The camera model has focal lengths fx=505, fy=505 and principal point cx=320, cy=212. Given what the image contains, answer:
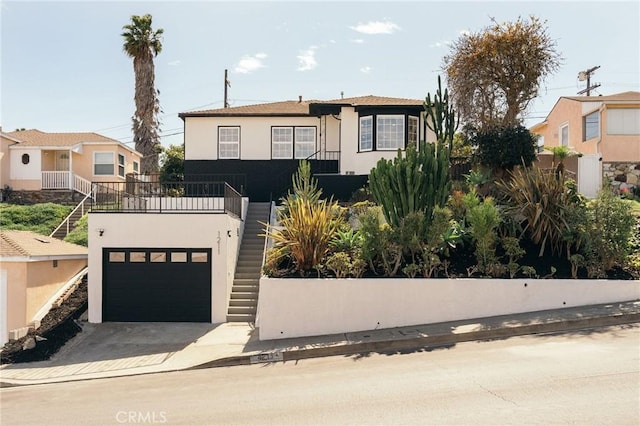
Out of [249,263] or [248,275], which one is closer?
[248,275]

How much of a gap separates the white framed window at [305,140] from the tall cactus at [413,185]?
9676mm

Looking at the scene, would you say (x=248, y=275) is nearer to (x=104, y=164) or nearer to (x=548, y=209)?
(x=548, y=209)

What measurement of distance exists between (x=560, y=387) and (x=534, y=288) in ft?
17.1

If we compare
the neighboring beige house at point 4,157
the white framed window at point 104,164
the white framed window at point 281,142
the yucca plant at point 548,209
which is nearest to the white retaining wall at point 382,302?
the yucca plant at point 548,209

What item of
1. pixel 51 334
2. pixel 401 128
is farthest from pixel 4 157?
pixel 401 128

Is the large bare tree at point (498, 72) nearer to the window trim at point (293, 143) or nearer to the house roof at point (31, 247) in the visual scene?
the window trim at point (293, 143)

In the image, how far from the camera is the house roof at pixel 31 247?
13.3 m

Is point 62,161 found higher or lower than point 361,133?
lower

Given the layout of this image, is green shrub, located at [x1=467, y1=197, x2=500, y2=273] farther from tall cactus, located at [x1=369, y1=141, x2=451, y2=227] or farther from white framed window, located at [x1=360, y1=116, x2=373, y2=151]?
white framed window, located at [x1=360, y1=116, x2=373, y2=151]

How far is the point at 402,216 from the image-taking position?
1365 cm

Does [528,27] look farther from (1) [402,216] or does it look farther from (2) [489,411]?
(2) [489,411]

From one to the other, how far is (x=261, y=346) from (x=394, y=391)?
448cm

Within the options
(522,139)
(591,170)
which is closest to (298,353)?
(522,139)

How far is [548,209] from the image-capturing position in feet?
45.6
